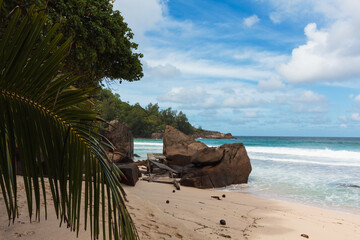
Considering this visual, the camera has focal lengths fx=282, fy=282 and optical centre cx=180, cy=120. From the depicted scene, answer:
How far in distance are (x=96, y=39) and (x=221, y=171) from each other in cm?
670

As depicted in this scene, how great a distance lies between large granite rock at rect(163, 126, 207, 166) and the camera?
600 inches

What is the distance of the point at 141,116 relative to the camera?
8662 centimetres

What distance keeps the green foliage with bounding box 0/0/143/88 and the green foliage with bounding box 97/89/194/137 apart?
70.0 metres

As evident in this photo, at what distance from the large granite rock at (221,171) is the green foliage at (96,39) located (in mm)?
4519

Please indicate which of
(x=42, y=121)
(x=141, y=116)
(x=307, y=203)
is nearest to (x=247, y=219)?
(x=307, y=203)

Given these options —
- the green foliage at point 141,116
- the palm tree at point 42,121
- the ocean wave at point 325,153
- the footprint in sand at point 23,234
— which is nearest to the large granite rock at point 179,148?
the footprint in sand at point 23,234

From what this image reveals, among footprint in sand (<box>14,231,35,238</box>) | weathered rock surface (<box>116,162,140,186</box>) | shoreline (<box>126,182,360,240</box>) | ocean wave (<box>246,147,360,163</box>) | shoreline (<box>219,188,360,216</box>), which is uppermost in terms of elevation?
footprint in sand (<box>14,231,35,238</box>)

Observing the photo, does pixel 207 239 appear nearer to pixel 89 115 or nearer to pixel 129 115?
pixel 89 115

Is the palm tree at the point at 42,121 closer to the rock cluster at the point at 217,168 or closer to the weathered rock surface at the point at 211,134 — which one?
the rock cluster at the point at 217,168

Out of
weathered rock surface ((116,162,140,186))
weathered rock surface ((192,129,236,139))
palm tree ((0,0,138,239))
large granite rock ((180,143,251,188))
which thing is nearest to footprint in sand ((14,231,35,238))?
palm tree ((0,0,138,239))

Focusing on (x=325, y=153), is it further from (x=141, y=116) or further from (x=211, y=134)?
(x=211, y=134)

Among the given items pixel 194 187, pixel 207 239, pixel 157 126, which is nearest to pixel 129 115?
pixel 157 126

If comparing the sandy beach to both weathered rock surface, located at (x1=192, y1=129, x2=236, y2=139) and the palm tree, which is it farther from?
weathered rock surface, located at (x1=192, y1=129, x2=236, y2=139)

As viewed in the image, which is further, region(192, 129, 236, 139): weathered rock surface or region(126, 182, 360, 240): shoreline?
region(192, 129, 236, 139): weathered rock surface
